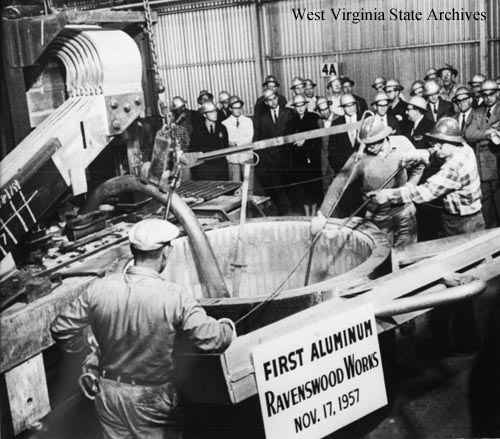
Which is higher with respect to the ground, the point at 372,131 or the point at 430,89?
the point at 430,89

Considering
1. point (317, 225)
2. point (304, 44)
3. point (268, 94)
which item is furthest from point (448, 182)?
point (304, 44)

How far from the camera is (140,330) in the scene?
3.21 metres

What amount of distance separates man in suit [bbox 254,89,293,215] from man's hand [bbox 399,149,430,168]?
320cm

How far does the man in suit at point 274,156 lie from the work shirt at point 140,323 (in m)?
6.08

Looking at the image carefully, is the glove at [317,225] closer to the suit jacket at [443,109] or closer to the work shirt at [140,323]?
the work shirt at [140,323]

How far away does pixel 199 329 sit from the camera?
307cm

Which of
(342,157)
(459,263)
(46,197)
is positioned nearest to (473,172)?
(459,263)

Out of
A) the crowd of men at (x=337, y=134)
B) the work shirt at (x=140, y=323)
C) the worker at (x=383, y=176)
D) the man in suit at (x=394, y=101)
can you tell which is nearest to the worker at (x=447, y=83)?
the crowd of men at (x=337, y=134)

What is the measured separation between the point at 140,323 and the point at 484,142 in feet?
19.0

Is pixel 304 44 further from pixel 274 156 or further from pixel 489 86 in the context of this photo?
pixel 489 86

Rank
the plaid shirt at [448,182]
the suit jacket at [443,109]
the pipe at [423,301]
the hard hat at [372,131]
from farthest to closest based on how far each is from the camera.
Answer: the suit jacket at [443,109] → the hard hat at [372,131] → the plaid shirt at [448,182] → the pipe at [423,301]

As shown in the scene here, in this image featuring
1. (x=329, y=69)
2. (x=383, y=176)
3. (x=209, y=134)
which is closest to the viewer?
(x=383, y=176)

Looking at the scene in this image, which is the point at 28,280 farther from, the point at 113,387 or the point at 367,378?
the point at 367,378

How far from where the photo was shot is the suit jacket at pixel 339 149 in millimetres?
8250
